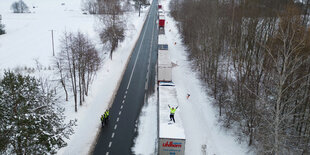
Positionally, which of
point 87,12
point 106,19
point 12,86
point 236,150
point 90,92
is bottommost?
point 236,150

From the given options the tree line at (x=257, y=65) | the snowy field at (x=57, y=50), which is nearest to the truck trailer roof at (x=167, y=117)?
the tree line at (x=257, y=65)

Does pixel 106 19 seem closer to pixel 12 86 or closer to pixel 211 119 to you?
pixel 211 119

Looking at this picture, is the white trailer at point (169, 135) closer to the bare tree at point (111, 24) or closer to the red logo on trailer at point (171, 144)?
the red logo on trailer at point (171, 144)

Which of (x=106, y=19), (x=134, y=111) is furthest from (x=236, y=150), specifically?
(x=106, y=19)

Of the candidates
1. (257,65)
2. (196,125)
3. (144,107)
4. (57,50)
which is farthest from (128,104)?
(57,50)

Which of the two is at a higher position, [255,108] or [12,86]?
[12,86]

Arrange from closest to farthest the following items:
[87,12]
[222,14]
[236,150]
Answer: [236,150], [222,14], [87,12]

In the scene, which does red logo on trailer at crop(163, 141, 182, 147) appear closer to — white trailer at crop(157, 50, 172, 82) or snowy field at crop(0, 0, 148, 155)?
snowy field at crop(0, 0, 148, 155)
